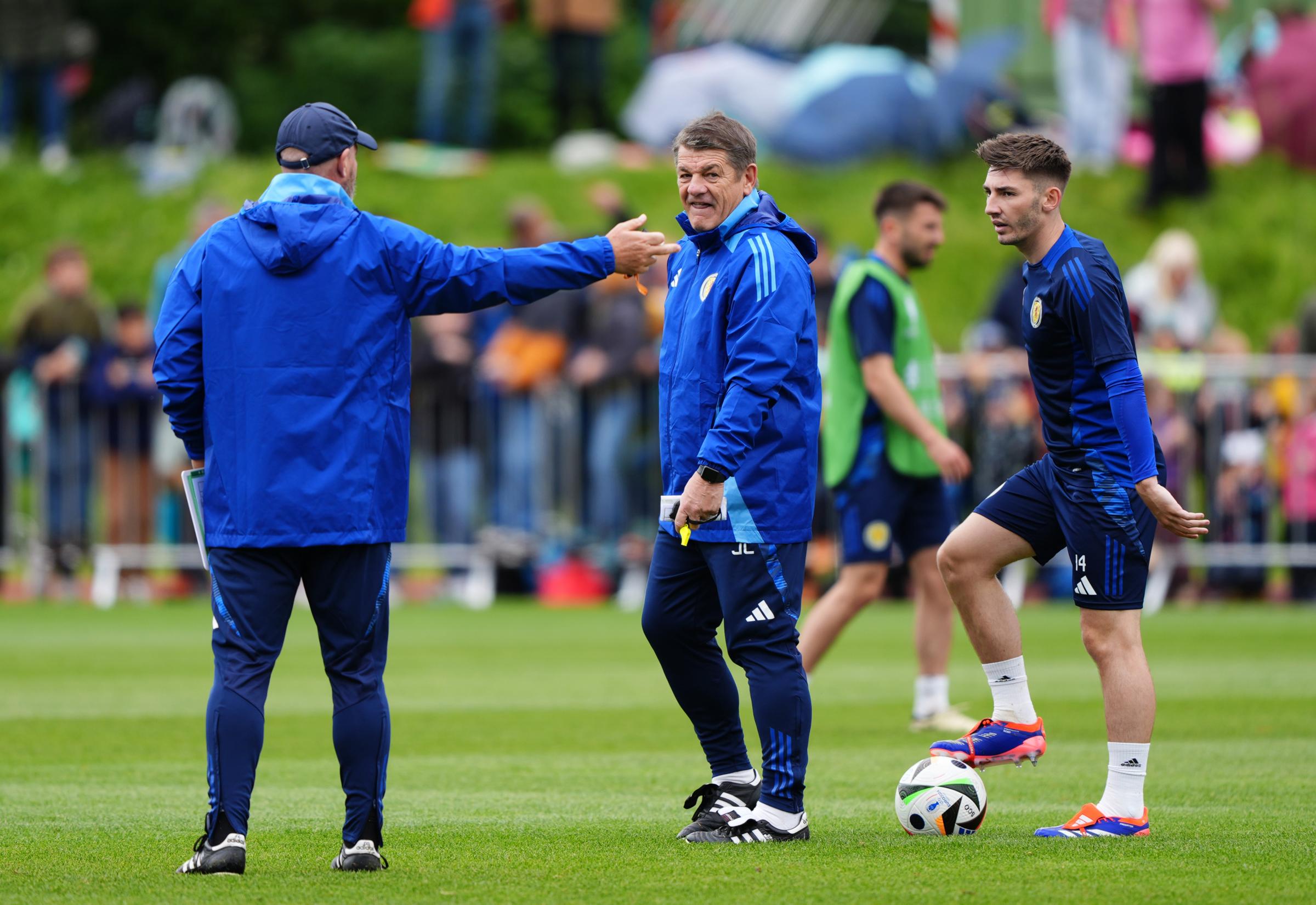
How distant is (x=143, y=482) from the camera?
18453mm

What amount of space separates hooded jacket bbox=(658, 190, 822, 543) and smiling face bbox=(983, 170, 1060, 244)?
0.64 meters

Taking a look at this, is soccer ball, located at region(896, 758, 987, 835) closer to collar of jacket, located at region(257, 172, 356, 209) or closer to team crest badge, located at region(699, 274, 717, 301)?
team crest badge, located at region(699, 274, 717, 301)

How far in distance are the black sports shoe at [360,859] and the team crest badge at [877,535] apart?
4.35 metres

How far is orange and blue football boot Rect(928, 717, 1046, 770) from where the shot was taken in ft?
21.9

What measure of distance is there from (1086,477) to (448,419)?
1187 centimetres

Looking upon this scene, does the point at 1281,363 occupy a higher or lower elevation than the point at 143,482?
higher

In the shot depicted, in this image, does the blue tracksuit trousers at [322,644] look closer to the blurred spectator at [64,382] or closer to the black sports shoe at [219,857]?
the black sports shoe at [219,857]

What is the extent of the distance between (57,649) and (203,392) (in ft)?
26.8

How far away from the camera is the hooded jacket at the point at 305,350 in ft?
18.5

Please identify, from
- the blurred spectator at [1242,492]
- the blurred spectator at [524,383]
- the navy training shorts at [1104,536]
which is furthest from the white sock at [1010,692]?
the blurred spectator at [524,383]

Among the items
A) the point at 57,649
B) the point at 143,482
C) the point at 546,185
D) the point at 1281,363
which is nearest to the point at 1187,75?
the point at 1281,363

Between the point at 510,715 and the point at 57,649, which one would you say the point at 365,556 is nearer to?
the point at 510,715

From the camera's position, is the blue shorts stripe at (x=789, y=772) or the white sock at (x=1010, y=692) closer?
the blue shorts stripe at (x=789, y=772)

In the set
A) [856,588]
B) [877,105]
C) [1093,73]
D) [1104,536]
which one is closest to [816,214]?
[877,105]
